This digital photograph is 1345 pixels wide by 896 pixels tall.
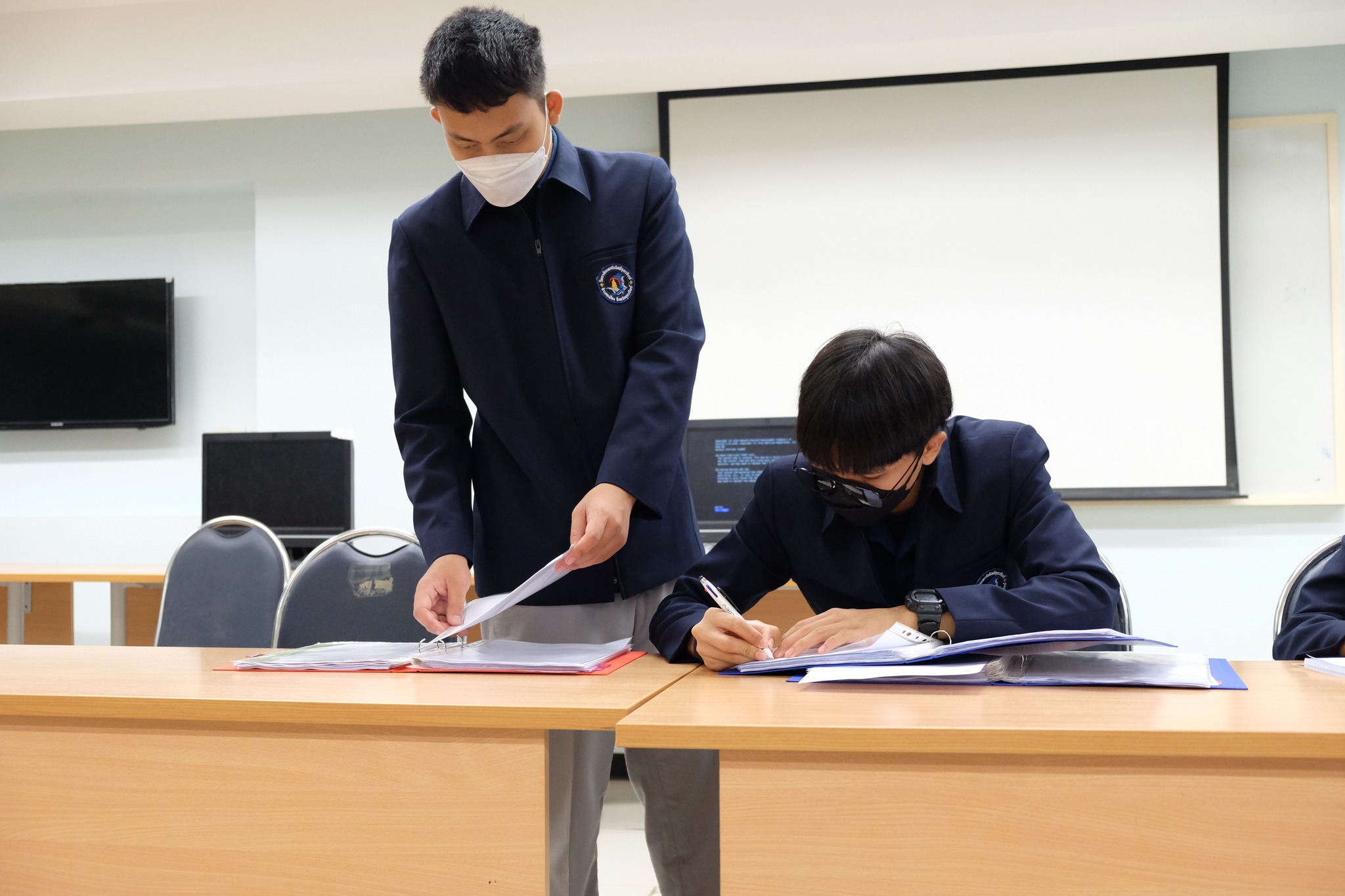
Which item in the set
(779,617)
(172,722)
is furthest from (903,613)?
(779,617)

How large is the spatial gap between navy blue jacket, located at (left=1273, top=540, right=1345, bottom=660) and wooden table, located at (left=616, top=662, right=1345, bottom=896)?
43cm

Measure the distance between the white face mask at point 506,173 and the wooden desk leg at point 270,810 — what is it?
0.70 meters

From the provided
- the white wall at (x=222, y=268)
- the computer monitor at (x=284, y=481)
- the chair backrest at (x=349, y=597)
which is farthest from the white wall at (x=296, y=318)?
the chair backrest at (x=349, y=597)

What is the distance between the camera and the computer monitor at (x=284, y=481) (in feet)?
11.1

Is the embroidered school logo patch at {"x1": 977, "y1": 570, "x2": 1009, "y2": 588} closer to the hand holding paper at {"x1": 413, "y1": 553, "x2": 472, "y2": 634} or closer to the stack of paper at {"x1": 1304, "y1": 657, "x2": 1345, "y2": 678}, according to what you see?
the stack of paper at {"x1": 1304, "y1": 657, "x2": 1345, "y2": 678}

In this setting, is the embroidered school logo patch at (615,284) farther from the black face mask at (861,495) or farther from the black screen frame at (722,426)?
the black screen frame at (722,426)

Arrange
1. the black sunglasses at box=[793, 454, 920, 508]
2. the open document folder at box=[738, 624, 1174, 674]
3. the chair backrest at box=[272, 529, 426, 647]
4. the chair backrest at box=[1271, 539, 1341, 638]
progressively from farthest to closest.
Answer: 1. the chair backrest at box=[272, 529, 426, 647]
2. the chair backrest at box=[1271, 539, 1341, 638]
3. the black sunglasses at box=[793, 454, 920, 508]
4. the open document folder at box=[738, 624, 1174, 674]

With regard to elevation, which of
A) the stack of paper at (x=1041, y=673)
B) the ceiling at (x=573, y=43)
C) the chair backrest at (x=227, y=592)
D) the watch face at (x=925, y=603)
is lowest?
the chair backrest at (x=227, y=592)

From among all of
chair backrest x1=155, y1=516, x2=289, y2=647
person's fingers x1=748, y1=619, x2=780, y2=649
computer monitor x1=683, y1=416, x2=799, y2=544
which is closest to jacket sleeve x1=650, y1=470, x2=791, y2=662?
person's fingers x1=748, y1=619, x2=780, y2=649

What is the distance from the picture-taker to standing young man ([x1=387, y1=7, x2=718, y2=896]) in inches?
49.7

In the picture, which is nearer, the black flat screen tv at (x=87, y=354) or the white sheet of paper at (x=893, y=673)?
the white sheet of paper at (x=893, y=673)

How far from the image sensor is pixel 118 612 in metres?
3.29

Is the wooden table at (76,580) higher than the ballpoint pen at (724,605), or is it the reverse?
the ballpoint pen at (724,605)

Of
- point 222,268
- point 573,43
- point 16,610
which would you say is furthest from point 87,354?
point 573,43
